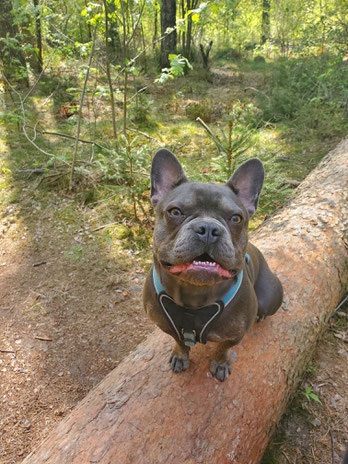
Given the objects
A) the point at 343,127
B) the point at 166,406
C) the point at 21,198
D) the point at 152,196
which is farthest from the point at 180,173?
the point at 343,127

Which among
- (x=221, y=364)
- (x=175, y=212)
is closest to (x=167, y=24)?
(x=175, y=212)

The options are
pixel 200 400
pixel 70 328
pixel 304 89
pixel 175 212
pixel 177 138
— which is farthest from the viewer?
pixel 304 89

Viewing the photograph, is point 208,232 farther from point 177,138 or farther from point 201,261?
point 177,138

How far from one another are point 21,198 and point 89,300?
2.92 meters

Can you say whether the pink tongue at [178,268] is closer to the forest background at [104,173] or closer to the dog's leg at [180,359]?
the dog's leg at [180,359]

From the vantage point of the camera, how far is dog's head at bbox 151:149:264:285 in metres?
1.64

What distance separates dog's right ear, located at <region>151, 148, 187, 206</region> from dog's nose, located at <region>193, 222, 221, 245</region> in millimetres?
710

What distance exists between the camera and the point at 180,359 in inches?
91.7

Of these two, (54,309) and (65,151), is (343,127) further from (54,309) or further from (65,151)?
(54,309)

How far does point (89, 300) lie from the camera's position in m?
4.27

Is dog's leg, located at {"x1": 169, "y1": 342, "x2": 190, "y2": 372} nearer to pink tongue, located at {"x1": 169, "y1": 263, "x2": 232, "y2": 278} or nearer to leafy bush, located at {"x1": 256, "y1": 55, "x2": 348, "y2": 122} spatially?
pink tongue, located at {"x1": 169, "y1": 263, "x2": 232, "y2": 278}

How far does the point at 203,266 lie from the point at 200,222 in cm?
24

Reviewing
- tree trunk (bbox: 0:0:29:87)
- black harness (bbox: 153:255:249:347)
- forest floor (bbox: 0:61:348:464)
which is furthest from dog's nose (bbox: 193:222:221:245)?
tree trunk (bbox: 0:0:29:87)

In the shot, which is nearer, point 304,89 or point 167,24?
point 304,89
